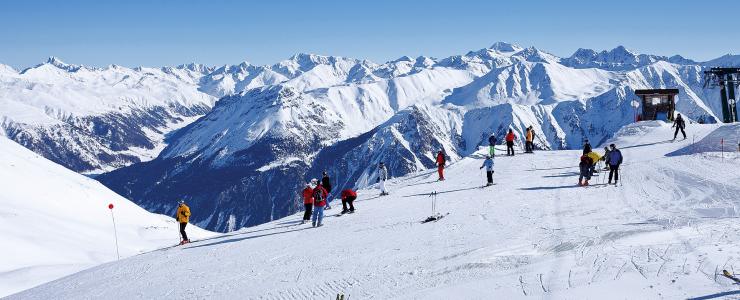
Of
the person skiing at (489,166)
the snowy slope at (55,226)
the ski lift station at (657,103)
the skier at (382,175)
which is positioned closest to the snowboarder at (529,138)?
the person skiing at (489,166)

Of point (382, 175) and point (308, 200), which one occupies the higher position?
point (382, 175)

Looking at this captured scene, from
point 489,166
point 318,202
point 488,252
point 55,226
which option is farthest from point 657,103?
point 55,226

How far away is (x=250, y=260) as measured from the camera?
60.2 feet

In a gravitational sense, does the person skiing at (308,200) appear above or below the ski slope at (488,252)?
above

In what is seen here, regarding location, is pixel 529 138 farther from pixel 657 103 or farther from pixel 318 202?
pixel 657 103

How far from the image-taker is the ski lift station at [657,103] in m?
74.8

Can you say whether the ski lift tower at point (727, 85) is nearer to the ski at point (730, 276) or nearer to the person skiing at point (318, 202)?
the person skiing at point (318, 202)

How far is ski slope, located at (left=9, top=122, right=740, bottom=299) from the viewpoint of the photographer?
1221 cm

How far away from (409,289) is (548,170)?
24.5 m

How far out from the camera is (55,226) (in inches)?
1802

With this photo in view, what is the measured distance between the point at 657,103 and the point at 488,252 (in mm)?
70242

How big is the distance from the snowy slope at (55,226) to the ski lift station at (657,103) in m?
59.9

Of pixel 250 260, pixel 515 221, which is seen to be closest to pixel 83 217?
pixel 250 260

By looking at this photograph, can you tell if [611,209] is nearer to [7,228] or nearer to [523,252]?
[523,252]
